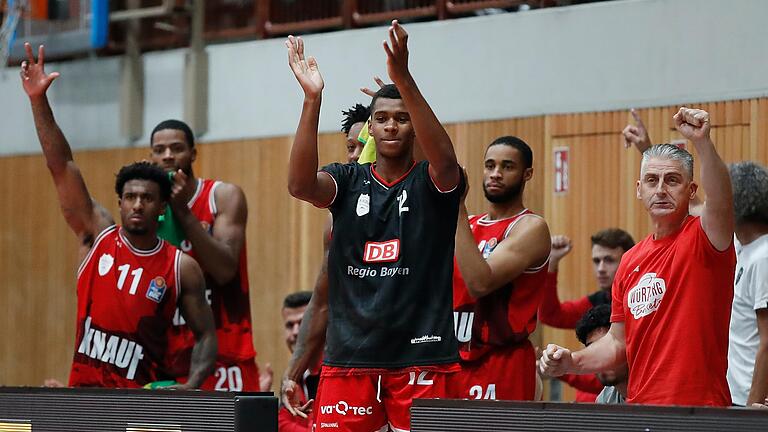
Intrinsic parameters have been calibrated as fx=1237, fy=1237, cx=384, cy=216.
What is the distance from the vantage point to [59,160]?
6.66m

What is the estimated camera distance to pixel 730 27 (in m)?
8.49

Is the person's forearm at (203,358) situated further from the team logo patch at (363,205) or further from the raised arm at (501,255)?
the team logo patch at (363,205)

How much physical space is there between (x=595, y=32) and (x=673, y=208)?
461 cm

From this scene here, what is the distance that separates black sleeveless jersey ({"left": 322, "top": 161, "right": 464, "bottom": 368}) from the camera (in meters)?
4.60

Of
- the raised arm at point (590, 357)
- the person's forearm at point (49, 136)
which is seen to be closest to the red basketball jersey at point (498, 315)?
the raised arm at point (590, 357)

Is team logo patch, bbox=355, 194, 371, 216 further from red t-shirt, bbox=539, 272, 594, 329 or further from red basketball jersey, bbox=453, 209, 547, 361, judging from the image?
red t-shirt, bbox=539, 272, 594, 329

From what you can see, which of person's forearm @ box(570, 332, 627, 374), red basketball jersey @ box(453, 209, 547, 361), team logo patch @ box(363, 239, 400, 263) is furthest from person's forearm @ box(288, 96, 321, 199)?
red basketball jersey @ box(453, 209, 547, 361)

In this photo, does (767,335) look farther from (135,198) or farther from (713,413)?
(135,198)

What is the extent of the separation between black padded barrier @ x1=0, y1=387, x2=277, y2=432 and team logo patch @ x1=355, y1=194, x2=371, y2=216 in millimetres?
792

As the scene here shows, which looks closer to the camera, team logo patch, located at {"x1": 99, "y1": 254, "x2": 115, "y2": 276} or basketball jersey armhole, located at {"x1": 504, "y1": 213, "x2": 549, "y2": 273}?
basketball jersey armhole, located at {"x1": 504, "y1": 213, "x2": 549, "y2": 273}

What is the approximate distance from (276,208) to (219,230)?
12.5ft

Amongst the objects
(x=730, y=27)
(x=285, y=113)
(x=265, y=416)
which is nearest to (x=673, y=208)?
(x=265, y=416)

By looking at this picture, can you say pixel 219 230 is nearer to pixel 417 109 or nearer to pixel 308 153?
pixel 308 153

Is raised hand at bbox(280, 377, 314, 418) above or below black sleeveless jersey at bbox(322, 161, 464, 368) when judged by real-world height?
below
